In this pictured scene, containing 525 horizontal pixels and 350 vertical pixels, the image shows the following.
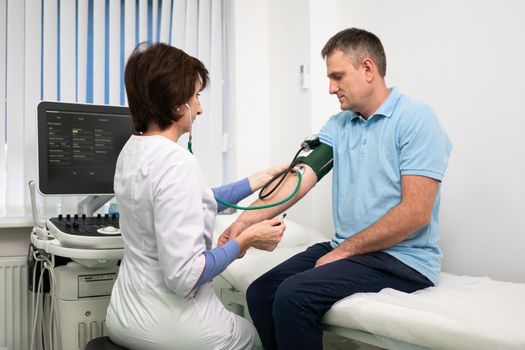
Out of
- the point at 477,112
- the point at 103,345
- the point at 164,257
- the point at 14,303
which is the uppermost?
the point at 477,112

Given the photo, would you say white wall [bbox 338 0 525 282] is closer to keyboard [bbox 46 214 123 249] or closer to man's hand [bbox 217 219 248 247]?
man's hand [bbox 217 219 248 247]

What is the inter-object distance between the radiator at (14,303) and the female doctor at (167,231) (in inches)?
48.7

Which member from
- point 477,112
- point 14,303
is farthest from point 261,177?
point 14,303

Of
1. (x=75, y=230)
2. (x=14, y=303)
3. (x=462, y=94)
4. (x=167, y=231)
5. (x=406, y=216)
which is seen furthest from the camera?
(x=14, y=303)

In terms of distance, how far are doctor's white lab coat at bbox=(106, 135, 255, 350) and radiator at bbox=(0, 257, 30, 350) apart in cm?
123

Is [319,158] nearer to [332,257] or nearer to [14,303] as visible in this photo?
[332,257]

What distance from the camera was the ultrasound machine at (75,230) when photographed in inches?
64.9

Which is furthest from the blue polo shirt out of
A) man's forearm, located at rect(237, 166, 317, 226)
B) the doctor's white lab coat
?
the doctor's white lab coat

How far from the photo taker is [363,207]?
60.9 inches

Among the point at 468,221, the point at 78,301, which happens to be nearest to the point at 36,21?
the point at 78,301

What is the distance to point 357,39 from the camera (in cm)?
161

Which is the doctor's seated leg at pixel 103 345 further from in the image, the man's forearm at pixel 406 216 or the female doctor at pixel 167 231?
the man's forearm at pixel 406 216

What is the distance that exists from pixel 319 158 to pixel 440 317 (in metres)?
0.73

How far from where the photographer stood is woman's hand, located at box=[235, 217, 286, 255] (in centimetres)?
125
